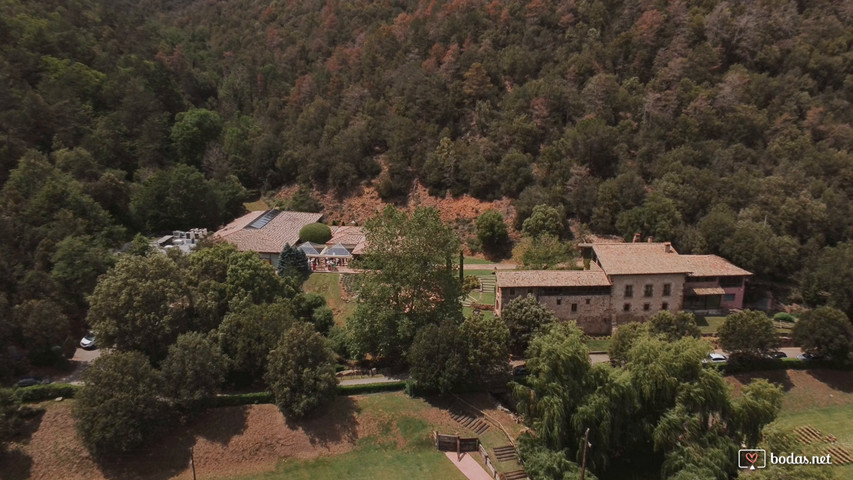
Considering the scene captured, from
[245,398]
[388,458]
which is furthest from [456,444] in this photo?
[245,398]

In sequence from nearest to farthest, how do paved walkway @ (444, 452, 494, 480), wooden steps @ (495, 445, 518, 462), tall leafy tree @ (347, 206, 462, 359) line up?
paved walkway @ (444, 452, 494, 480) < wooden steps @ (495, 445, 518, 462) < tall leafy tree @ (347, 206, 462, 359)

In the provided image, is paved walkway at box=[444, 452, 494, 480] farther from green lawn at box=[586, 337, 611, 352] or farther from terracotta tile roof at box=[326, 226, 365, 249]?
terracotta tile roof at box=[326, 226, 365, 249]

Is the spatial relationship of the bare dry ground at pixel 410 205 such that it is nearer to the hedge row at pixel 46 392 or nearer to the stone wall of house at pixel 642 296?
the stone wall of house at pixel 642 296

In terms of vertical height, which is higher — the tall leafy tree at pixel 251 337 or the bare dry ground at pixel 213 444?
the tall leafy tree at pixel 251 337

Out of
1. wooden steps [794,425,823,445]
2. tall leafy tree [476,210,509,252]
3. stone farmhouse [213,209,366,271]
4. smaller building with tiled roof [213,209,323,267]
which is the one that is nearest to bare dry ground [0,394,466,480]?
stone farmhouse [213,209,366,271]

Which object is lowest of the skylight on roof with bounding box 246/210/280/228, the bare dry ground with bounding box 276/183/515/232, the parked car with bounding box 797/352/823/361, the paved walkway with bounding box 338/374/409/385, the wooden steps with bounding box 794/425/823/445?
the wooden steps with bounding box 794/425/823/445

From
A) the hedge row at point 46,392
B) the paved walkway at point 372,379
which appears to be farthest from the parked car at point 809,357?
the hedge row at point 46,392

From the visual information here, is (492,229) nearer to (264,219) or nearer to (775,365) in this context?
(264,219)
